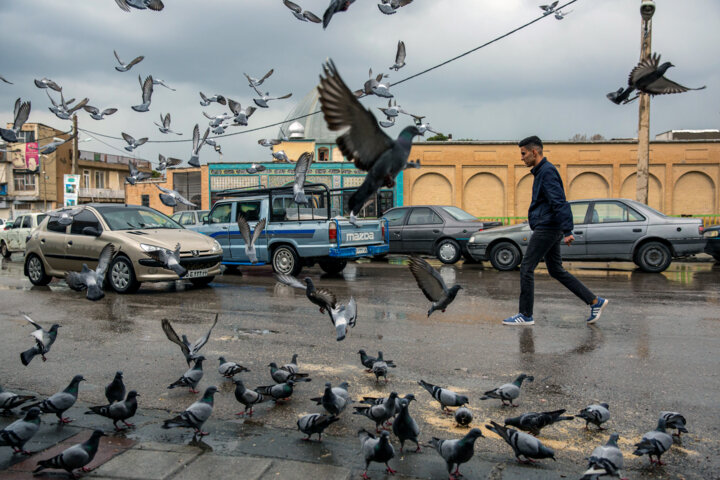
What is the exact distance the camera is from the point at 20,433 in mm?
3270

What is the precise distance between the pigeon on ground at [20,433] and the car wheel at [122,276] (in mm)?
6753

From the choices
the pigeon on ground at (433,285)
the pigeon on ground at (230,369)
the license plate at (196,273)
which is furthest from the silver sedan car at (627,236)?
the pigeon on ground at (230,369)

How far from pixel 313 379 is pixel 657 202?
31925 millimetres

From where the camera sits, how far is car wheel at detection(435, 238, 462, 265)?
1541 centimetres

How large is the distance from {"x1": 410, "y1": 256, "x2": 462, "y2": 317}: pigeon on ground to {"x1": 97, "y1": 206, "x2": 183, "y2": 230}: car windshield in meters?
7.15

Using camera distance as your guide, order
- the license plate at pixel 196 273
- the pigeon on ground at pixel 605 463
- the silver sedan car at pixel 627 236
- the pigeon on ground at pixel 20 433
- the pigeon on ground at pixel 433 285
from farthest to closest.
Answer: the silver sedan car at pixel 627 236 < the license plate at pixel 196 273 < the pigeon on ground at pixel 433 285 < the pigeon on ground at pixel 20 433 < the pigeon on ground at pixel 605 463

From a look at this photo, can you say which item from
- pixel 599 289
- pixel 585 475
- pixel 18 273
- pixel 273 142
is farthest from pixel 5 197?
pixel 585 475

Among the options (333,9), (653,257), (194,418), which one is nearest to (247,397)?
Result: (194,418)

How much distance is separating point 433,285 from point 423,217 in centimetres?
1124

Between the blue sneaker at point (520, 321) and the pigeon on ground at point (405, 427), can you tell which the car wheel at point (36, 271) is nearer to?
the blue sneaker at point (520, 321)

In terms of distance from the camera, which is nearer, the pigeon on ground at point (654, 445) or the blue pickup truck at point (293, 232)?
the pigeon on ground at point (654, 445)

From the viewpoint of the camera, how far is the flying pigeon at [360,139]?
9.92 feet

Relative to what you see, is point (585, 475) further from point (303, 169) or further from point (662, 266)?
point (662, 266)

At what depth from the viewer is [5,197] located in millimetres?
55312
